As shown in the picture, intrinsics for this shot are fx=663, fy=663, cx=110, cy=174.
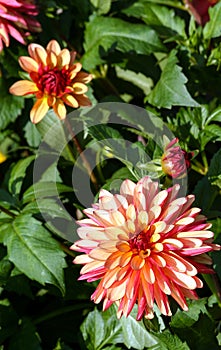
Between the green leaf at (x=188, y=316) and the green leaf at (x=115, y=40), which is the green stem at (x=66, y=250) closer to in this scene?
the green leaf at (x=188, y=316)

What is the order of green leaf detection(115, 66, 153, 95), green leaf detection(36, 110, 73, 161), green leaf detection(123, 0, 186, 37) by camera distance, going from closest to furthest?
green leaf detection(36, 110, 73, 161), green leaf detection(123, 0, 186, 37), green leaf detection(115, 66, 153, 95)

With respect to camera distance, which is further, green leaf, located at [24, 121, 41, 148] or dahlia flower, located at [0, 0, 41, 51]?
green leaf, located at [24, 121, 41, 148]

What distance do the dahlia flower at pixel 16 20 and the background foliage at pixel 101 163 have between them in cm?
12

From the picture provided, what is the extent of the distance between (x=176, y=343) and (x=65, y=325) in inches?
16.5

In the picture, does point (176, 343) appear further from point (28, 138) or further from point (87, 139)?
point (28, 138)

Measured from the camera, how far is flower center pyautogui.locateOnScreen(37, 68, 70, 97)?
129 cm

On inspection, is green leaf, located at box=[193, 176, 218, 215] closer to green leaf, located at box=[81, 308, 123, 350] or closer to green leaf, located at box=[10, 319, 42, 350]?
green leaf, located at box=[81, 308, 123, 350]

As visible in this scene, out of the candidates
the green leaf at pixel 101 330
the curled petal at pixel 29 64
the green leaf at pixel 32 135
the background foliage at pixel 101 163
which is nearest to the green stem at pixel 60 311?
the background foliage at pixel 101 163

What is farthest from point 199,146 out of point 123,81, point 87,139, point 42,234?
point 123,81

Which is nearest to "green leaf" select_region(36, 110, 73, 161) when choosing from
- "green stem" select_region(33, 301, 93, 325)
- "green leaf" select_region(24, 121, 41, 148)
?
"green leaf" select_region(24, 121, 41, 148)

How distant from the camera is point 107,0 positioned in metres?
1.73

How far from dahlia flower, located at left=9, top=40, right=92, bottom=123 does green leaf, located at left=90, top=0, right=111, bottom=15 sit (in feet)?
1.36

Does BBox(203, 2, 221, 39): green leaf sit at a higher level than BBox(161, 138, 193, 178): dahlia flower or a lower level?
higher

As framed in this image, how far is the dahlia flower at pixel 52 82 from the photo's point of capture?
1301 mm
